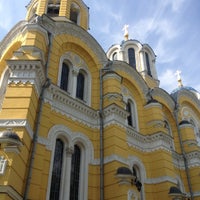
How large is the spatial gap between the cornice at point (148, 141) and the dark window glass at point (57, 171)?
180 inches

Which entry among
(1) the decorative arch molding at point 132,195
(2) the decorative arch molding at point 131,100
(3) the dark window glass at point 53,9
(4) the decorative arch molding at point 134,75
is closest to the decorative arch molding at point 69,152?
(1) the decorative arch molding at point 132,195

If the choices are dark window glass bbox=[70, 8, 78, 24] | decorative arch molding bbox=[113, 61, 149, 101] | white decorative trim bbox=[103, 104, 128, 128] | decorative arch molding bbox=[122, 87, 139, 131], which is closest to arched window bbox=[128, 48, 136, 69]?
decorative arch molding bbox=[113, 61, 149, 101]

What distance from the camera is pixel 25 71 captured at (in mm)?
10562

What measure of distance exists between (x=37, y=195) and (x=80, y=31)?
9.49m

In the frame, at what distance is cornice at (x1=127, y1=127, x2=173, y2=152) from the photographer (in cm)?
1504

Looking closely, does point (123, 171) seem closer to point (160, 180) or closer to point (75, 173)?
point (75, 173)

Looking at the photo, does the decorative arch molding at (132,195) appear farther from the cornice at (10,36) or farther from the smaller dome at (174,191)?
the cornice at (10,36)

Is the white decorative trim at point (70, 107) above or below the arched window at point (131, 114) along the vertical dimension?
below

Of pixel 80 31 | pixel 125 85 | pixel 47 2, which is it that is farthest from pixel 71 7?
pixel 125 85

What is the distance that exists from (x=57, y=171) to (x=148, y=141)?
6.51m

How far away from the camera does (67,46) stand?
14.8 m

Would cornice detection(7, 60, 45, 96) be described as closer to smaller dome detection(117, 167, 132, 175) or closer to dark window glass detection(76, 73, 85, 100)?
dark window glass detection(76, 73, 85, 100)

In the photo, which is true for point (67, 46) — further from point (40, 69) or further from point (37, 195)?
point (37, 195)

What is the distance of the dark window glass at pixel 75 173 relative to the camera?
11.0m
